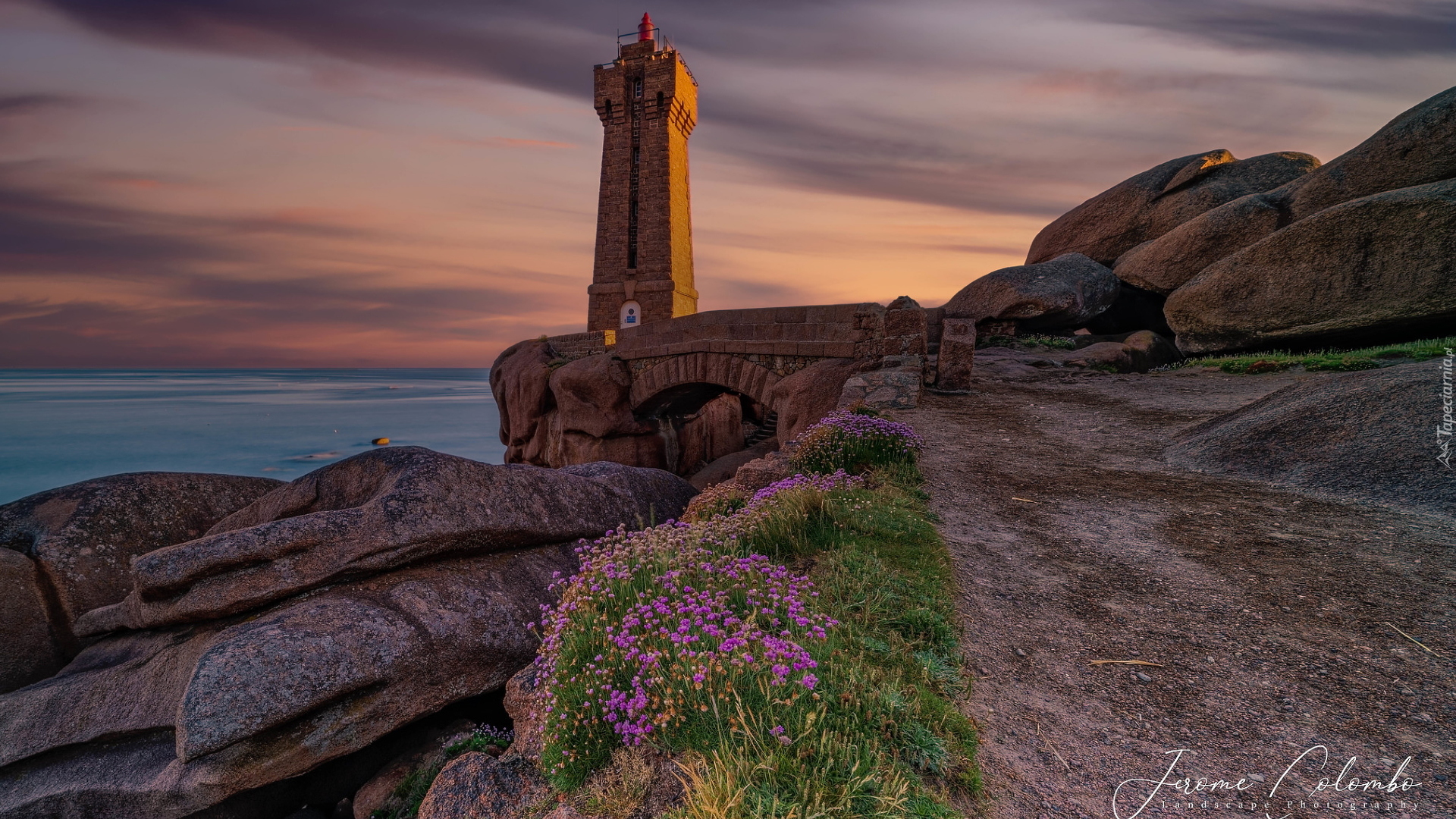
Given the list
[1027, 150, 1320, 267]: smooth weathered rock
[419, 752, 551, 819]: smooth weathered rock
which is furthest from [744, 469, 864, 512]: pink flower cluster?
[1027, 150, 1320, 267]: smooth weathered rock

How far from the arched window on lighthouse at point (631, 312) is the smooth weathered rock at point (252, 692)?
2262 cm

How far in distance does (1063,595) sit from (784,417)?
27.6 ft

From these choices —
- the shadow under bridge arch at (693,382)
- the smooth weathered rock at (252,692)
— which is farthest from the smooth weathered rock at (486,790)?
the shadow under bridge arch at (693,382)

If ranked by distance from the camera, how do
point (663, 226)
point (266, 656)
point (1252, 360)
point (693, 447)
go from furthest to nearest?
point (663, 226) → point (693, 447) → point (1252, 360) → point (266, 656)

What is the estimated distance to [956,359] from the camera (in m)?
11.3

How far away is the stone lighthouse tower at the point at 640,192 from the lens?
2783 cm

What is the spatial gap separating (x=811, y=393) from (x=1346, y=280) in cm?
992

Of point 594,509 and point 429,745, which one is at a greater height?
point 594,509

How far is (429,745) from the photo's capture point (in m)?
5.46

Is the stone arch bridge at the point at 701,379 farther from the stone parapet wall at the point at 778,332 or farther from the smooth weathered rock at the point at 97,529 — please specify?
the smooth weathered rock at the point at 97,529

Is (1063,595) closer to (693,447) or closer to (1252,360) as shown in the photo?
(1252,360)

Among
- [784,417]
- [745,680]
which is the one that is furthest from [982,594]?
[784,417]

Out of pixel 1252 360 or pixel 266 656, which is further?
pixel 1252 360

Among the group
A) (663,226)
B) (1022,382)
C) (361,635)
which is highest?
(663,226)
